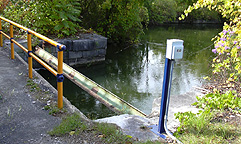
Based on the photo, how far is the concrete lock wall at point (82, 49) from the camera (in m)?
8.72

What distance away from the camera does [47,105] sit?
3.81 metres

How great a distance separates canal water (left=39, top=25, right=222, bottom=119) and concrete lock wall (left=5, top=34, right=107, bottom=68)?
29 cm

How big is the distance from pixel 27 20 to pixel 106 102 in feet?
19.8

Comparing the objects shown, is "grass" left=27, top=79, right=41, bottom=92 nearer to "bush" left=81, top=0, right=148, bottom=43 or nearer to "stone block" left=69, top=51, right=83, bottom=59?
"stone block" left=69, top=51, right=83, bottom=59

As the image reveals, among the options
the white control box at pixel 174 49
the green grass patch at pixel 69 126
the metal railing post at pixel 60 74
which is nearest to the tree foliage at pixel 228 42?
the white control box at pixel 174 49

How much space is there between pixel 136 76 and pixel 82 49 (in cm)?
226

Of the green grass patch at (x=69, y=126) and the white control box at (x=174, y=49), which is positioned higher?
the white control box at (x=174, y=49)

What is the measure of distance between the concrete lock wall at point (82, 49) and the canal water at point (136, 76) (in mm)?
292

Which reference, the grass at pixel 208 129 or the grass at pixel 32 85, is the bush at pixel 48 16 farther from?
the grass at pixel 208 129

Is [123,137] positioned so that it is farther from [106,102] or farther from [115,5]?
[115,5]

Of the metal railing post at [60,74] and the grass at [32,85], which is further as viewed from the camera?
the grass at [32,85]

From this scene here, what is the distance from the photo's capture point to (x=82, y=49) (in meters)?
9.08

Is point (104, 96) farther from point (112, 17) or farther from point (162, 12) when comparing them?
point (162, 12)

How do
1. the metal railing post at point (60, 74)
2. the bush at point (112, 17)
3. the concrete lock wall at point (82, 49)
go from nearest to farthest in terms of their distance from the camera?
→ the metal railing post at point (60, 74) → the concrete lock wall at point (82, 49) → the bush at point (112, 17)
